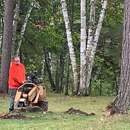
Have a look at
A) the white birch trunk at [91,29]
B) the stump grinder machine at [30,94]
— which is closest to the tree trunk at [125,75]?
the stump grinder machine at [30,94]

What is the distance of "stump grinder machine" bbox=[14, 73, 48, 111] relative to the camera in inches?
451

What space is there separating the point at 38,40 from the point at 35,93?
13.3 m

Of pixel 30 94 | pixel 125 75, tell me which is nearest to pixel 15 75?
pixel 30 94

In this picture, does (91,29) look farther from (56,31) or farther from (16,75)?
(16,75)

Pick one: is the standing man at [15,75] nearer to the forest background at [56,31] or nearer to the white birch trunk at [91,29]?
the white birch trunk at [91,29]

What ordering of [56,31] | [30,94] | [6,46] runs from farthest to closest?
[56,31], [6,46], [30,94]

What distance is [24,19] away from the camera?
23.7m

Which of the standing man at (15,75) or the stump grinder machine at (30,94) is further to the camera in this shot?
the standing man at (15,75)

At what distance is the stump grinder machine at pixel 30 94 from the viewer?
37.6 feet

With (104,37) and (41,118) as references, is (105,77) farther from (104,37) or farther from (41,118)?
(41,118)

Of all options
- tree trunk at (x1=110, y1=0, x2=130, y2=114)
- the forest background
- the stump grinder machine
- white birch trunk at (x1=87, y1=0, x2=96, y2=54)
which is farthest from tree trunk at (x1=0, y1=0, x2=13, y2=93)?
tree trunk at (x1=110, y1=0, x2=130, y2=114)

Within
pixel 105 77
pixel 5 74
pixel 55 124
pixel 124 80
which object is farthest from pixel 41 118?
pixel 105 77

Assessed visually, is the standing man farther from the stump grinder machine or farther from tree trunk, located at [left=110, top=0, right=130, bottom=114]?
tree trunk, located at [left=110, top=0, right=130, bottom=114]

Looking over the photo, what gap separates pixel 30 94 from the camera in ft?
37.7
